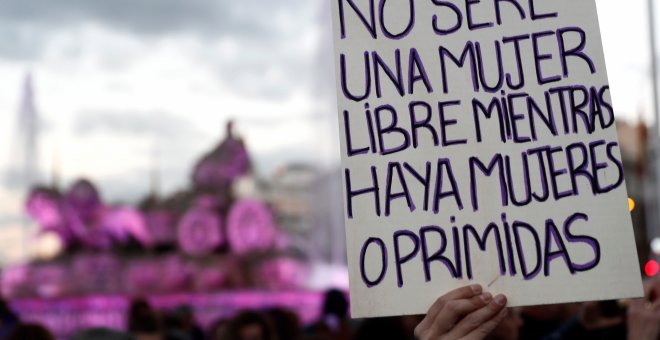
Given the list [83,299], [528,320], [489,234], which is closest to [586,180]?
[489,234]

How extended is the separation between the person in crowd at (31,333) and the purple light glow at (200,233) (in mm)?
26352

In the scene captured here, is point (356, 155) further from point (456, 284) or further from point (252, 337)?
point (252, 337)

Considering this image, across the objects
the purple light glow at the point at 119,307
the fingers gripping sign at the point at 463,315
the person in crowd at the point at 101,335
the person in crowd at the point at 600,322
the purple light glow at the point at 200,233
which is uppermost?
the purple light glow at the point at 200,233

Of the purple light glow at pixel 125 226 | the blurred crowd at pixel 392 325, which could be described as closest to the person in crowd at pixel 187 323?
the blurred crowd at pixel 392 325

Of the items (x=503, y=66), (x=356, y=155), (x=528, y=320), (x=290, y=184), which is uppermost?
(x=290, y=184)

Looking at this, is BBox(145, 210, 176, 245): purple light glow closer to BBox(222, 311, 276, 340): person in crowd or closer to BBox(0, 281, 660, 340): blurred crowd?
BBox(0, 281, 660, 340): blurred crowd

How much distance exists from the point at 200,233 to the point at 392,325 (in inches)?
1027

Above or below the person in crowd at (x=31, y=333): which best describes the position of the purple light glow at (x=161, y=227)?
above

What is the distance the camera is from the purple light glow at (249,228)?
30344 millimetres

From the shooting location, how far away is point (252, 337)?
456 cm

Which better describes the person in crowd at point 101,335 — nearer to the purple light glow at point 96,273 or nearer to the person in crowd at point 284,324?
the person in crowd at point 284,324

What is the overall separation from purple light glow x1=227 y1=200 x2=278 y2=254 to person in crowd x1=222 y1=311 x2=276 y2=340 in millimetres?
25708

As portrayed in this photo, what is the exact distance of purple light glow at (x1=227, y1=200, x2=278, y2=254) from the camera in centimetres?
3034

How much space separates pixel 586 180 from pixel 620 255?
0.67ft
